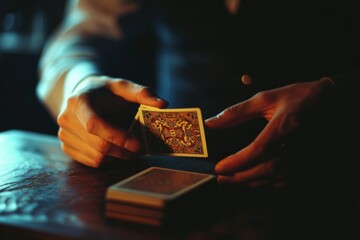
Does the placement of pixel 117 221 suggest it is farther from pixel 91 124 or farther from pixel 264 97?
pixel 264 97

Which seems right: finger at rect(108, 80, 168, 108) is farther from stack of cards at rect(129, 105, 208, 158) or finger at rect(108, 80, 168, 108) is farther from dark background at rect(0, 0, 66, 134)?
dark background at rect(0, 0, 66, 134)

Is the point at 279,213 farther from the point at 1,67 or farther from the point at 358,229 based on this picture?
the point at 1,67

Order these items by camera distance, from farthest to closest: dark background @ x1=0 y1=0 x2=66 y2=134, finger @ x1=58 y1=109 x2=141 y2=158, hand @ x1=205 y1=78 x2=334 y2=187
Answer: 1. dark background @ x1=0 y1=0 x2=66 y2=134
2. finger @ x1=58 y1=109 x2=141 y2=158
3. hand @ x1=205 y1=78 x2=334 y2=187

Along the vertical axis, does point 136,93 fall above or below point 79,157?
above

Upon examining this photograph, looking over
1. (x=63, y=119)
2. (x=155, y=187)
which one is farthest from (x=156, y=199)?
(x=63, y=119)

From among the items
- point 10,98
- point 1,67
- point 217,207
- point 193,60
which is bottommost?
point 10,98

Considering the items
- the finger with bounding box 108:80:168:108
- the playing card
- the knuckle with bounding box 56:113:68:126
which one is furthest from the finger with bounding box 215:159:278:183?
the knuckle with bounding box 56:113:68:126

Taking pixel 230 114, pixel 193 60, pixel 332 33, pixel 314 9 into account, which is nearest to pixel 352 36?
pixel 332 33
